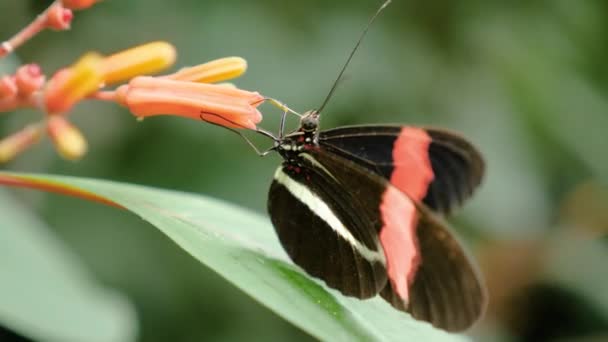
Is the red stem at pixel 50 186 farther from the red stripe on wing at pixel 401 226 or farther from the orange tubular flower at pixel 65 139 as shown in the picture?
the red stripe on wing at pixel 401 226

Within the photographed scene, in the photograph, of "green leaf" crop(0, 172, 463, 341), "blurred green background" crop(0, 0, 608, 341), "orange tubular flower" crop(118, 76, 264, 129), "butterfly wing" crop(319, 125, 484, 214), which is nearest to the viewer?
"green leaf" crop(0, 172, 463, 341)

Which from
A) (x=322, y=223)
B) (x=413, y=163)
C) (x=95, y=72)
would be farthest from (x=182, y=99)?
(x=413, y=163)

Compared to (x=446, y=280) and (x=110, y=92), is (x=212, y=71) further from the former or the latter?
(x=446, y=280)

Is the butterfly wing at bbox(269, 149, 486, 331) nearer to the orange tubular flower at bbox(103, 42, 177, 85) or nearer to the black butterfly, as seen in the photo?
the black butterfly

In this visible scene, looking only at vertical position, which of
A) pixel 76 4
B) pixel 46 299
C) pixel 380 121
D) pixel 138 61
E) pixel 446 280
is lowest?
pixel 46 299

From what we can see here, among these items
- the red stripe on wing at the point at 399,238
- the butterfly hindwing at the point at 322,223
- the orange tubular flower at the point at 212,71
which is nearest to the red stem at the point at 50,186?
the orange tubular flower at the point at 212,71

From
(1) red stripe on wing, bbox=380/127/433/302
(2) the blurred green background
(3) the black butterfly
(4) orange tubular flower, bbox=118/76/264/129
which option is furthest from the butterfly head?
(2) the blurred green background

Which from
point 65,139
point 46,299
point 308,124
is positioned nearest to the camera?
point 65,139
